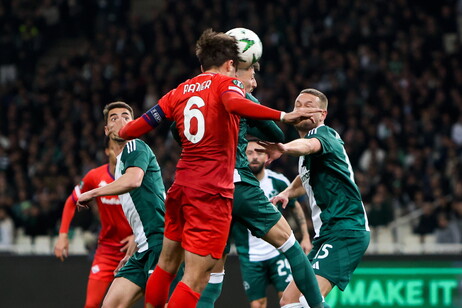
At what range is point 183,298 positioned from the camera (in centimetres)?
582

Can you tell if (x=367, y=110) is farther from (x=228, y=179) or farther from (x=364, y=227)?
(x=228, y=179)

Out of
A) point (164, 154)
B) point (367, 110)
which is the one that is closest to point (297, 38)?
point (367, 110)

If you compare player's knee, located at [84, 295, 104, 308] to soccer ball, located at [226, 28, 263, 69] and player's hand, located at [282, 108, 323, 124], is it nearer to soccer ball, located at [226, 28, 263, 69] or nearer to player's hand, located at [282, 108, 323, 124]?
soccer ball, located at [226, 28, 263, 69]

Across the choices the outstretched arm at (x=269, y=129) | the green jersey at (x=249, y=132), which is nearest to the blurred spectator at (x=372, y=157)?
the green jersey at (x=249, y=132)

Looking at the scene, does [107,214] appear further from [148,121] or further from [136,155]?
[148,121]

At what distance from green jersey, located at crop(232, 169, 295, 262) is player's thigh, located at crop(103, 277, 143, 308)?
2293 millimetres

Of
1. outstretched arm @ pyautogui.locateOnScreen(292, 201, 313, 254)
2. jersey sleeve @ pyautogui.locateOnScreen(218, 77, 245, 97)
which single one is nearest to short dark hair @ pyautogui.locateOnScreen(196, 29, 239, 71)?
jersey sleeve @ pyautogui.locateOnScreen(218, 77, 245, 97)

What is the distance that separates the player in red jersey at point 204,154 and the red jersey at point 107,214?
2305 millimetres

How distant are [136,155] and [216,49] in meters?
1.32

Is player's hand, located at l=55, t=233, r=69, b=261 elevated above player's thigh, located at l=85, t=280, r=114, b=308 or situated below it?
above

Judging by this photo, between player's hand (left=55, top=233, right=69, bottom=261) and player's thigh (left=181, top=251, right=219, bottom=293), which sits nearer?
player's thigh (left=181, top=251, right=219, bottom=293)

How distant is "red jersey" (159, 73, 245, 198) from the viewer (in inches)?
231

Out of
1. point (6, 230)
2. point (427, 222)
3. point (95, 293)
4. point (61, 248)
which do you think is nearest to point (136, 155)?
point (61, 248)

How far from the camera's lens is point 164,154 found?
15961 millimetres
